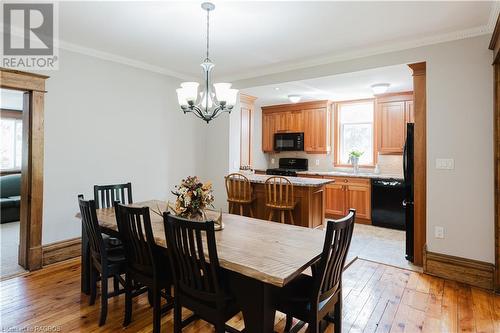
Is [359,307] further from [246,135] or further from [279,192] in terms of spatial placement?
[246,135]

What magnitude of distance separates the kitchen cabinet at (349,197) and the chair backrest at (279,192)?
196 centimetres

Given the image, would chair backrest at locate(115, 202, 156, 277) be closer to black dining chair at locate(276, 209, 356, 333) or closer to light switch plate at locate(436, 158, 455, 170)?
black dining chair at locate(276, 209, 356, 333)

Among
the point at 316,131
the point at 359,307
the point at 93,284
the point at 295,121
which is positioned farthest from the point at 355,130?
the point at 93,284

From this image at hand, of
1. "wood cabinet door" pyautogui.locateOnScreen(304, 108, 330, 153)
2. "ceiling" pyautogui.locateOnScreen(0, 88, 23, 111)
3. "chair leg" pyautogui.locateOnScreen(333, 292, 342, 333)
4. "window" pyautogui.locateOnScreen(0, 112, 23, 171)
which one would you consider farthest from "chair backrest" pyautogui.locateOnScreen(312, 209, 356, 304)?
"window" pyautogui.locateOnScreen(0, 112, 23, 171)

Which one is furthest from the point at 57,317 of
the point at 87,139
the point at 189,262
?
the point at 87,139

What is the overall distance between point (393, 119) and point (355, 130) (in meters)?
0.96

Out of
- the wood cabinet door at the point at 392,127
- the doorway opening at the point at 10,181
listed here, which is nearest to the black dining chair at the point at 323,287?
the doorway opening at the point at 10,181

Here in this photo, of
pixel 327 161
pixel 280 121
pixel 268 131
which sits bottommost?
pixel 327 161

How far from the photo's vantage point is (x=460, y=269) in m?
3.04

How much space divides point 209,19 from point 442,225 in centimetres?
330

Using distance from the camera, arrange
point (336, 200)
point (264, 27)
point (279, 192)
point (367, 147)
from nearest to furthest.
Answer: point (264, 27)
point (279, 192)
point (336, 200)
point (367, 147)

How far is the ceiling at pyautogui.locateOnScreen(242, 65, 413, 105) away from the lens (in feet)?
13.0

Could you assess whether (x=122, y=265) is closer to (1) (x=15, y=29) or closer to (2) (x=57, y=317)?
(2) (x=57, y=317)

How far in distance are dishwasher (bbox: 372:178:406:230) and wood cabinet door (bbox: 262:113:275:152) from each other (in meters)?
2.63
